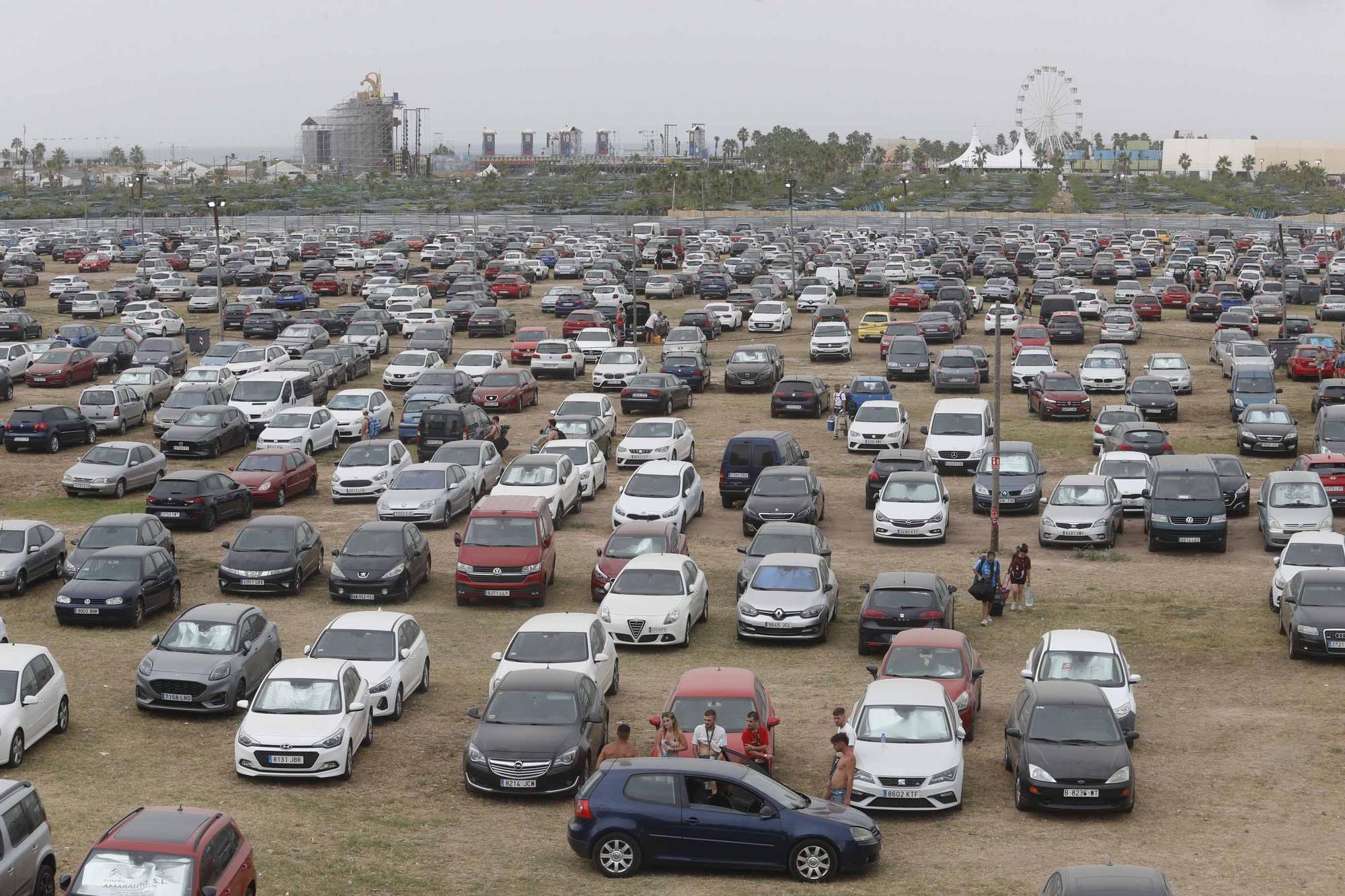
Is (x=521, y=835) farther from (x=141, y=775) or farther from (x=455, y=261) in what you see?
(x=455, y=261)

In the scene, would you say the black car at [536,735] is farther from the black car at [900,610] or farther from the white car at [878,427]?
the white car at [878,427]

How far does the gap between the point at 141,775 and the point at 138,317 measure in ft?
167

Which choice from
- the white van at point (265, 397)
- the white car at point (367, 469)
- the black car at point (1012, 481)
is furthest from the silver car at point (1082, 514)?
the white van at point (265, 397)

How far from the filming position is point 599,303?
77.5 meters

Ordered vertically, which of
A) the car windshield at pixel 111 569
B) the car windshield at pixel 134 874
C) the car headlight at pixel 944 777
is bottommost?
the car headlight at pixel 944 777

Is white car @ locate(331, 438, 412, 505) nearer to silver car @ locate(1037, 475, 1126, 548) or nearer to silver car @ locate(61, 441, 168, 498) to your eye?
silver car @ locate(61, 441, 168, 498)

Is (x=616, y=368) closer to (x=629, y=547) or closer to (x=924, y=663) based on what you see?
(x=629, y=547)

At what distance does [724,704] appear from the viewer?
20812mm

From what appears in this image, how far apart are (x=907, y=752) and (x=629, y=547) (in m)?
11.7

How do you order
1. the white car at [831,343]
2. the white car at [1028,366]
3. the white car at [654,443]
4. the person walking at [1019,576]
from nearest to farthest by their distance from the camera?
the person walking at [1019,576] < the white car at [654,443] < the white car at [1028,366] < the white car at [831,343]

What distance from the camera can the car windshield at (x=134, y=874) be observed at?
46.4 feet

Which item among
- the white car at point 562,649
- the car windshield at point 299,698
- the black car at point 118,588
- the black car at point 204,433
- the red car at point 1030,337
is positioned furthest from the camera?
the red car at point 1030,337

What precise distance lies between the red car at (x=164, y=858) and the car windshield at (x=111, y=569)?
13.9m

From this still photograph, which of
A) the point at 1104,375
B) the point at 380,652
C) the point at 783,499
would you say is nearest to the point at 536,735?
the point at 380,652
